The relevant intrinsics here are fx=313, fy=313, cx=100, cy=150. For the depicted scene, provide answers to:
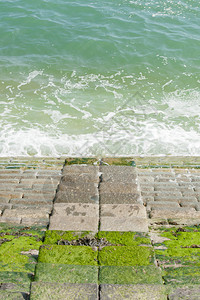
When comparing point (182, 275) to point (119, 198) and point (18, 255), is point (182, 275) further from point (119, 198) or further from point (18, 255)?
point (18, 255)

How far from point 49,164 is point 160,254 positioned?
4400 mm

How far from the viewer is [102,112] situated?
13641mm

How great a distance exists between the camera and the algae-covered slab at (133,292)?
4.54 metres

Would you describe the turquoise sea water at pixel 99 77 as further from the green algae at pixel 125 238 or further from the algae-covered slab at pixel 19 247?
the green algae at pixel 125 238

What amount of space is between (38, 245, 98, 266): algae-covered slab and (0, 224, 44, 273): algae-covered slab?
263 millimetres

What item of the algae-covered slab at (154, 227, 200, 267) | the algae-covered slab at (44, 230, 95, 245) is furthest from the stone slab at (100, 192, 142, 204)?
the algae-covered slab at (44, 230, 95, 245)

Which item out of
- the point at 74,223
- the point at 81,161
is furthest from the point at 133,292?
the point at 81,161

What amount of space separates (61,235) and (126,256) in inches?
52.3

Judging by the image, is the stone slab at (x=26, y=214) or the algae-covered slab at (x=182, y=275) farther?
the stone slab at (x=26, y=214)

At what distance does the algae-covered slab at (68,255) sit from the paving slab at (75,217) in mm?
692

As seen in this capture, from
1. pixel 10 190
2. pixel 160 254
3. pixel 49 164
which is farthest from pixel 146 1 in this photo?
pixel 160 254

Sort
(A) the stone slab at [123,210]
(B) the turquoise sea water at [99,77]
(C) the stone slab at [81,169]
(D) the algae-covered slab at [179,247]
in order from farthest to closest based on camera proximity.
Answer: (B) the turquoise sea water at [99,77], (C) the stone slab at [81,169], (A) the stone slab at [123,210], (D) the algae-covered slab at [179,247]

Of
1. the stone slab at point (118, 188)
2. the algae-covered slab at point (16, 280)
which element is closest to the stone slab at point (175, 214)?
the stone slab at point (118, 188)

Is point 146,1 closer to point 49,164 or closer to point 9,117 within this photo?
point 9,117
